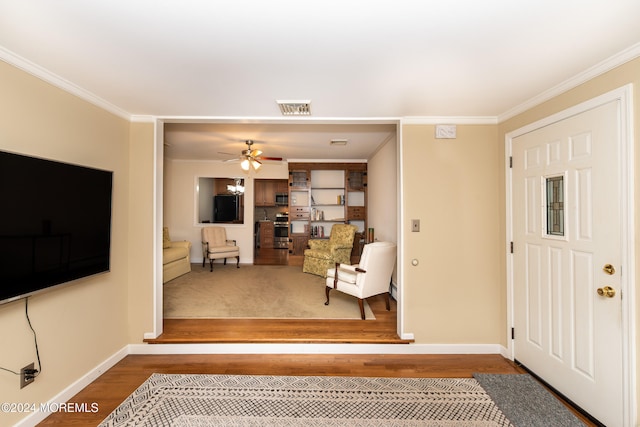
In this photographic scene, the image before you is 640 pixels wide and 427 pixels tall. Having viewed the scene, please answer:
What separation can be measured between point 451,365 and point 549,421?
→ 780 millimetres

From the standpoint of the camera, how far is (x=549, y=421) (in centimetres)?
187

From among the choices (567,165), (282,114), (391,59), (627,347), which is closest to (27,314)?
(282,114)

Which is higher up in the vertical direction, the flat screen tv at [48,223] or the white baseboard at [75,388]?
the flat screen tv at [48,223]

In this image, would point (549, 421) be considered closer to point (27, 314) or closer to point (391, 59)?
point (391, 59)

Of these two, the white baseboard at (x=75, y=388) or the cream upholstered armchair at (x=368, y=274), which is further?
the cream upholstered armchair at (x=368, y=274)

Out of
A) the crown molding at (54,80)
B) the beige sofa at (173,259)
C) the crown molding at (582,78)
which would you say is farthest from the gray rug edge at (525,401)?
the beige sofa at (173,259)

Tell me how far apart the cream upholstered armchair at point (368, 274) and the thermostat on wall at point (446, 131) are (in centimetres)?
145

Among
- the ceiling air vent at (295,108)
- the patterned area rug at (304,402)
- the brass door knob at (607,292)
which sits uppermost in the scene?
the ceiling air vent at (295,108)

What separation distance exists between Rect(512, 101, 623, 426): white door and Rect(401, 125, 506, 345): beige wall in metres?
0.25

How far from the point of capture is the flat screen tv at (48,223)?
1.60 metres

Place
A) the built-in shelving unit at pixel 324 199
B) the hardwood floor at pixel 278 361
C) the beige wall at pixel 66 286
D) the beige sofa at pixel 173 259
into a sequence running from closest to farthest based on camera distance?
the beige wall at pixel 66 286 → the hardwood floor at pixel 278 361 → the beige sofa at pixel 173 259 → the built-in shelving unit at pixel 324 199

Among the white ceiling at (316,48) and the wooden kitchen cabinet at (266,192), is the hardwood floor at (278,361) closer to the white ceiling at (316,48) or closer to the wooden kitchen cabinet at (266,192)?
the white ceiling at (316,48)

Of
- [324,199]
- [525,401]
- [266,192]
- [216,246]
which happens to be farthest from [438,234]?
[266,192]

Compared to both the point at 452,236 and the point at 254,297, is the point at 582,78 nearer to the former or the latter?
the point at 452,236
